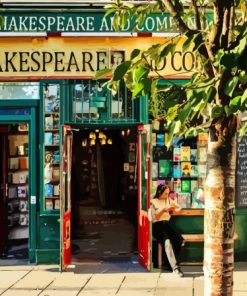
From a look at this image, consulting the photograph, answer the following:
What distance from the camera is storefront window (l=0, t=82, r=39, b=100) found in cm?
1028

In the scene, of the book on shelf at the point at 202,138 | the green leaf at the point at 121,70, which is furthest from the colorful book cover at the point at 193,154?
the green leaf at the point at 121,70

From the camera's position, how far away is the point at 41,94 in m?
10.3

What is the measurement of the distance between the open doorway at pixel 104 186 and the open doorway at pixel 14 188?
1238 mm

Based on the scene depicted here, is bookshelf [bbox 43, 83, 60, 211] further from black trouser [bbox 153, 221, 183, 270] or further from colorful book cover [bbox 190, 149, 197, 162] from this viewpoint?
colorful book cover [bbox 190, 149, 197, 162]

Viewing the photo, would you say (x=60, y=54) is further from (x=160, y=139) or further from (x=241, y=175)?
Answer: (x=241, y=175)

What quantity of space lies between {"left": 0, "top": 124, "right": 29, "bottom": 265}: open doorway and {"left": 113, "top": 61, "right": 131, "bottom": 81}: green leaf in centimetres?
777

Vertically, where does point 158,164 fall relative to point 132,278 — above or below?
above

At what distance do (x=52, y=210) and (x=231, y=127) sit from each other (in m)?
6.15

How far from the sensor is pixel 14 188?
1177 centimetres

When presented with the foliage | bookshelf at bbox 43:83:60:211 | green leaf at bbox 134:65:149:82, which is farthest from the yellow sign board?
green leaf at bbox 134:65:149:82

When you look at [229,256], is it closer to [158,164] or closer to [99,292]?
[99,292]

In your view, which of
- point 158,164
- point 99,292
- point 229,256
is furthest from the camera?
point 158,164

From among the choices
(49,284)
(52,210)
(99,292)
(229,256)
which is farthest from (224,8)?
(52,210)

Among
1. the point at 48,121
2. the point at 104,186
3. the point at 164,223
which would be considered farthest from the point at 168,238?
the point at 104,186
